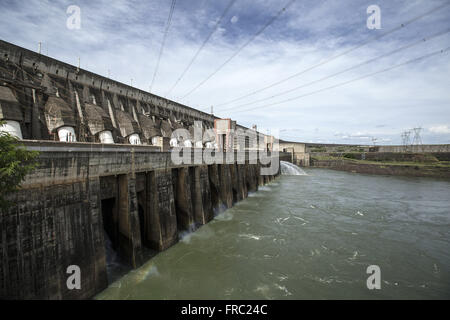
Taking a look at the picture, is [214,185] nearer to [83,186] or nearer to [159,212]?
[159,212]

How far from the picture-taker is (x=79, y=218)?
797 centimetres

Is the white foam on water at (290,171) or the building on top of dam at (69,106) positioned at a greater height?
the building on top of dam at (69,106)

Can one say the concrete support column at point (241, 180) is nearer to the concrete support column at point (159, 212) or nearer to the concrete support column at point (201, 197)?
the concrete support column at point (201, 197)

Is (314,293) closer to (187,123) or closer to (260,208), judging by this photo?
(260,208)

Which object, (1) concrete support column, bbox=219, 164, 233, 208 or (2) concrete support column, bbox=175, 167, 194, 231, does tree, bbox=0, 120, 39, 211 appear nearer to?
(2) concrete support column, bbox=175, 167, 194, 231

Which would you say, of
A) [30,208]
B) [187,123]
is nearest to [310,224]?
[30,208]

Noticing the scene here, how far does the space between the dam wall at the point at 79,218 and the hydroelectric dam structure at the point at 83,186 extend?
0.03 meters

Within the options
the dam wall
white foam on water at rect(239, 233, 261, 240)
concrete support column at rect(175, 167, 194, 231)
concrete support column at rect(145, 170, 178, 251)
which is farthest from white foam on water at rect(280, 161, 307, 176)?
concrete support column at rect(145, 170, 178, 251)

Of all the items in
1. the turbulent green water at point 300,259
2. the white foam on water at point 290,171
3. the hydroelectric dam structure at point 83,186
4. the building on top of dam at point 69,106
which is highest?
the building on top of dam at point 69,106

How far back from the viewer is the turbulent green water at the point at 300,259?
936 cm

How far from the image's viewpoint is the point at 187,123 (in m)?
46.0

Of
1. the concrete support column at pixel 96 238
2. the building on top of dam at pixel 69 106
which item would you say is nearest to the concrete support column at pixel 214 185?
the building on top of dam at pixel 69 106

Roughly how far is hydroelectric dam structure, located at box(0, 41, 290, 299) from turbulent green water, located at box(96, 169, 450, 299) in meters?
1.56

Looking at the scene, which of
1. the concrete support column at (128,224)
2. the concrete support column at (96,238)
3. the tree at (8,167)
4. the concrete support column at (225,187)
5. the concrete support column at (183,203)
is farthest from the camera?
the concrete support column at (225,187)
